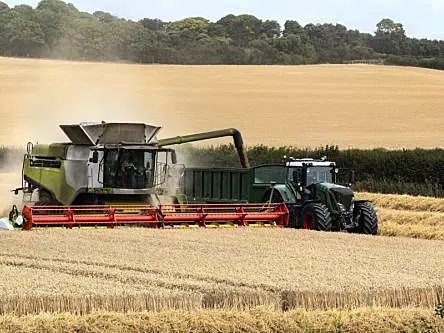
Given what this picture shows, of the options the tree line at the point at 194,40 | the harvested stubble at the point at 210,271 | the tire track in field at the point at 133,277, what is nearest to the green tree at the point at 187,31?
the tree line at the point at 194,40

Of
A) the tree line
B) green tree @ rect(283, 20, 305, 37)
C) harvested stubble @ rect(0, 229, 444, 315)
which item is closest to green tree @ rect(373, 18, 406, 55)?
the tree line

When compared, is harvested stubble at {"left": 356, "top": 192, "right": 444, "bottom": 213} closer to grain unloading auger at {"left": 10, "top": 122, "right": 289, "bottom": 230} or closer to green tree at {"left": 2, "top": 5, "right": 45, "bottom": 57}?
grain unloading auger at {"left": 10, "top": 122, "right": 289, "bottom": 230}

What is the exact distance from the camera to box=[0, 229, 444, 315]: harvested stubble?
35.0 feet

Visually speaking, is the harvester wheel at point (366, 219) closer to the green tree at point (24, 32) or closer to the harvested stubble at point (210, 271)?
the harvested stubble at point (210, 271)

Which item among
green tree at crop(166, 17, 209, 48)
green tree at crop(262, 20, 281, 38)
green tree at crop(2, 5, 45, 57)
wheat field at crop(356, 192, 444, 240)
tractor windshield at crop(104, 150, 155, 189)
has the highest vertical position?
green tree at crop(262, 20, 281, 38)

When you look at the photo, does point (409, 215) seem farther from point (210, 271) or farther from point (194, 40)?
point (194, 40)

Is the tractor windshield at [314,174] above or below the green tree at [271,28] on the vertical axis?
below

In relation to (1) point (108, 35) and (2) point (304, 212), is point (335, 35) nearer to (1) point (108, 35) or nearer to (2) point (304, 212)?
(1) point (108, 35)

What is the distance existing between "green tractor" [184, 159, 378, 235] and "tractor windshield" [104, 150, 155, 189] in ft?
9.65

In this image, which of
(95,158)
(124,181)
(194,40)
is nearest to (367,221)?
(124,181)

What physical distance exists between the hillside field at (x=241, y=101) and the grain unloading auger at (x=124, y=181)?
776 centimetres

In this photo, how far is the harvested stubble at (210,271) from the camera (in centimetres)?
1066

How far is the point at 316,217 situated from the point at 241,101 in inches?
1409

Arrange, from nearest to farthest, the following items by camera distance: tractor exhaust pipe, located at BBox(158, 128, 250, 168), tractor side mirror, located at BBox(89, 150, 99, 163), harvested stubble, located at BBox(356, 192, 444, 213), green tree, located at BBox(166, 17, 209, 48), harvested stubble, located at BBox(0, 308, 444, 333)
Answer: harvested stubble, located at BBox(0, 308, 444, 333) < tractor side mirror, located at BBox(89, 150, 99, 163) < tractor exhaust pipe, located at BBox(158, 128, 250, 168) < harvested stubble, located at BBox(356, 192, 444, 213) < green tree, located at BBox(166, 17, 209, 48)
